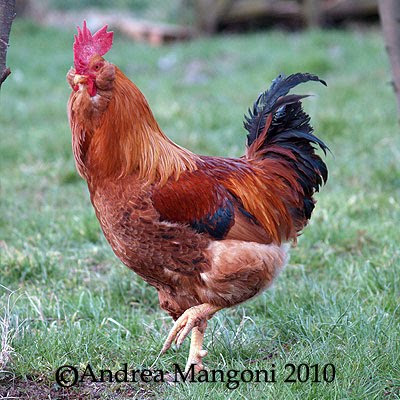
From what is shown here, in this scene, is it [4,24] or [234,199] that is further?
[234,199]

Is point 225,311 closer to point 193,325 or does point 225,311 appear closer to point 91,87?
point 193,325

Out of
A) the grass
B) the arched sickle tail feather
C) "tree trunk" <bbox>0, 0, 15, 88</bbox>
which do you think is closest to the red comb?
"tree trunk" <bbox>0, 0, 15, 88</bbox>

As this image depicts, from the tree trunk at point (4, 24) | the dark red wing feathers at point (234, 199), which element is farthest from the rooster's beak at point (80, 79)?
the dark red wing feathers at point (234, 199)

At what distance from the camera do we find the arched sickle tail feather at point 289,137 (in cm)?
392

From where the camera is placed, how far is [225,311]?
4.32 meters

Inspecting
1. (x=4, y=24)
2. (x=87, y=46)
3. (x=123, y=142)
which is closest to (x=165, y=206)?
(x=123, y=142)

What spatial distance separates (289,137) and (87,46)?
1.29m

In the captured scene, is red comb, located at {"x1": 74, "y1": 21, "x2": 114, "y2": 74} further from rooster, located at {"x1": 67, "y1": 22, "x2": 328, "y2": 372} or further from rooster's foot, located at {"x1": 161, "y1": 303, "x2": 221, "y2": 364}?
rooster's foot, located at {"x1": 161, "y1": 303, "x2": 221, "y2": 364}

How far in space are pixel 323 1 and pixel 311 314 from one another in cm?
1177

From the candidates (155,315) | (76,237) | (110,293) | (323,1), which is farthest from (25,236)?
(323,1)

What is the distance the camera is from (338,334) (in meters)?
3.79

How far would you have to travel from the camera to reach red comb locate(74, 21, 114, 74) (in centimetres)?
329

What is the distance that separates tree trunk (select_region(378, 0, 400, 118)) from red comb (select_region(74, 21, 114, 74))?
7.29ft

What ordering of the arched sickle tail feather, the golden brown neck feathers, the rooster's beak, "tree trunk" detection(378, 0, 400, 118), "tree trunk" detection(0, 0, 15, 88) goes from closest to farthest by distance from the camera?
1. "tree trunk" detection(0, 0, 15, 88)
2. the rooster's beak
3. the golden brown neck feathers
4. the arched sickle tail feather
5. "tree trunk" detection(378, 0, 400, 118)
